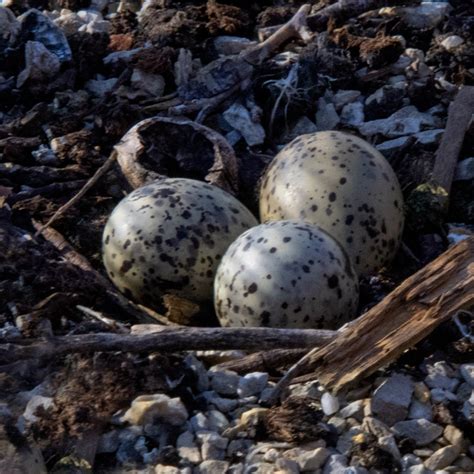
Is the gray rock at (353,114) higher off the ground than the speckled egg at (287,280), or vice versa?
the speckled egg at (287,280)

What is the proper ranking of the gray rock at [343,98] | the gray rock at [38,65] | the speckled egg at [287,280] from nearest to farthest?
the speckled egg at [287,280] < the gray rock at [343,98] < the gray rock at [38,65]

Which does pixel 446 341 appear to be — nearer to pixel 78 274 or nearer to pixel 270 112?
pixel 78 274

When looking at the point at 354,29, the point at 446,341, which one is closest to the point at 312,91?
the point at 354,29

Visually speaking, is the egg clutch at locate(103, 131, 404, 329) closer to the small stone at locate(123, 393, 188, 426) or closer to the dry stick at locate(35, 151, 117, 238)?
the dry stick at locate(35, 151, 117, 238)

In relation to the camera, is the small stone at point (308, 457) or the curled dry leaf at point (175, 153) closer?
the small stone at point (308, 457)

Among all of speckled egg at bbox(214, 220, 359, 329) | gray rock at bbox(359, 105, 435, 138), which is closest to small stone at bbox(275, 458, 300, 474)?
speckled egg at bbox(214, 220, 359, 329)

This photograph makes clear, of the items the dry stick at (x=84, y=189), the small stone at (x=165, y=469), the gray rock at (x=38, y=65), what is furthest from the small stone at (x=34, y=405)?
the gray rock at (x=38, y=65)

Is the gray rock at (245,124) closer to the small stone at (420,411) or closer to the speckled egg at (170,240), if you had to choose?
the speckled egg at (170,240)
